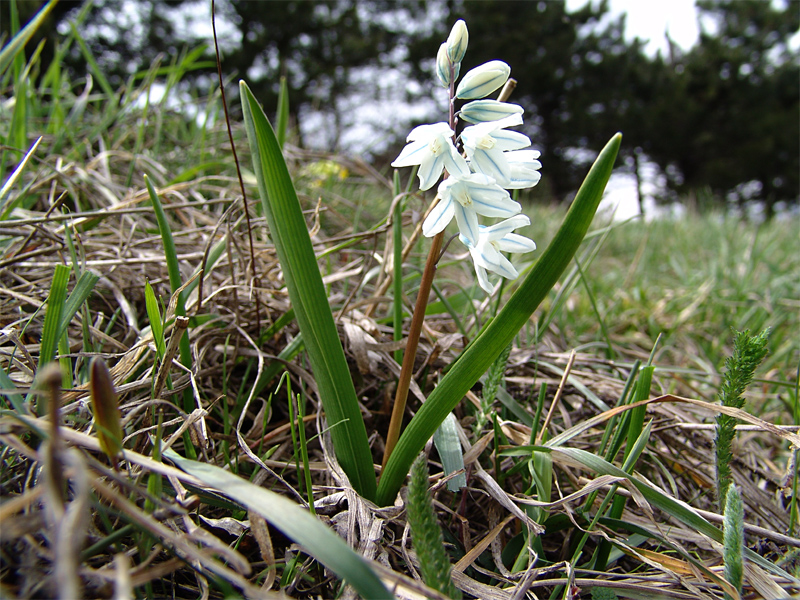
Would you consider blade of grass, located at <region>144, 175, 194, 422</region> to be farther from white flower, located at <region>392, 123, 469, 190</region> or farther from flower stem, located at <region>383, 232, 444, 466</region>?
white flower, located at <region>392, 123, 469, 190</region>

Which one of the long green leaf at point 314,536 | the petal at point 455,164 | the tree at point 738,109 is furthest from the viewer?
the tree at point 738,109

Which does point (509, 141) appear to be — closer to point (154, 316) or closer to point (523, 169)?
point (523, 169)

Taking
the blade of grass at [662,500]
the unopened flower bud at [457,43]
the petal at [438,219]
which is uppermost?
the unopened flower bud at [457,43]

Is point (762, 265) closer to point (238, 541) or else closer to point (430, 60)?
point (238, 541)

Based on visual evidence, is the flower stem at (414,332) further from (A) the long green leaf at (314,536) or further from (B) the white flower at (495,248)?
(A) the long green leaf at (314,536)

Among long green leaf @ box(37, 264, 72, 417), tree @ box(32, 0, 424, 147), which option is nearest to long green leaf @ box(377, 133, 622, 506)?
long green leaf @ box(37, 264, 72, 417)

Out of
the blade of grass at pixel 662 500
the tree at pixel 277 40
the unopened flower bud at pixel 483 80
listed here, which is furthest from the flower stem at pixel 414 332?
the tree at pixel 277 40

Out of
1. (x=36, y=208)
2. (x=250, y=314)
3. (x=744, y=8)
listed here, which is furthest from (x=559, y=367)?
(x=744, y=8)
